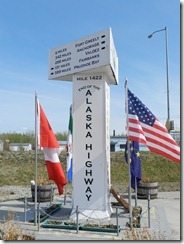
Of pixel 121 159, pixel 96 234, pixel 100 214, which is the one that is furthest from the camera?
pixel 121 159

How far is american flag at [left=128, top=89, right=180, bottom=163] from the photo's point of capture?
7.71 metres

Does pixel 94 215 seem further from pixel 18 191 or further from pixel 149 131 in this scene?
pixel 18 191

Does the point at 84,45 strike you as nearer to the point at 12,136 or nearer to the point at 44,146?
the point at 44,146

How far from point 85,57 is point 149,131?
3.04 meters

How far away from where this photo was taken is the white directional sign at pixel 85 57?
8766 millimetres

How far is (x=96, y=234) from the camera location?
7.63 meters

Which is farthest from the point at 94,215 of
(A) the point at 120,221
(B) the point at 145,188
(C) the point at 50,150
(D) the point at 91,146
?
(B) the point at 145,188

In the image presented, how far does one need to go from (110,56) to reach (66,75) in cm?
172

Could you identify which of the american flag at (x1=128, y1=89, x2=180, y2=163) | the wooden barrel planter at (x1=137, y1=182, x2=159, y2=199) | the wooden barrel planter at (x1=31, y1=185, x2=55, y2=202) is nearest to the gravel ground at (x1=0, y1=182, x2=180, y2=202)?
the wooden barrel planter at (x1=31, y1=185, x2=55, y2=202)

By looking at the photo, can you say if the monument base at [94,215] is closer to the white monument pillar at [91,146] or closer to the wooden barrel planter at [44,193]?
the white monument pillar at [91,146]

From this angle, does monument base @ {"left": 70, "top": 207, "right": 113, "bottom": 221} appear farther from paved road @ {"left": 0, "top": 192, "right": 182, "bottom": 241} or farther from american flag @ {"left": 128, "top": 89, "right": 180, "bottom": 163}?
american flag @ {"left": 128, "top": 89, "right": 180, "bottom": 163}

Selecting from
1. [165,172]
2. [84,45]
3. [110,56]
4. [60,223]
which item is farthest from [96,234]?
[165,172]

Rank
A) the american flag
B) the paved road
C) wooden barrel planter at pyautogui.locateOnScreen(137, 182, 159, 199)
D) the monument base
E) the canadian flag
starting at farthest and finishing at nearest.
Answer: wooden barrel planter at pyautogui.locateOnScreen(137, 182, 159, 199) < the monument base < the canadian flag < the american flag < the paved road

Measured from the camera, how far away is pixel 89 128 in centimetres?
938
